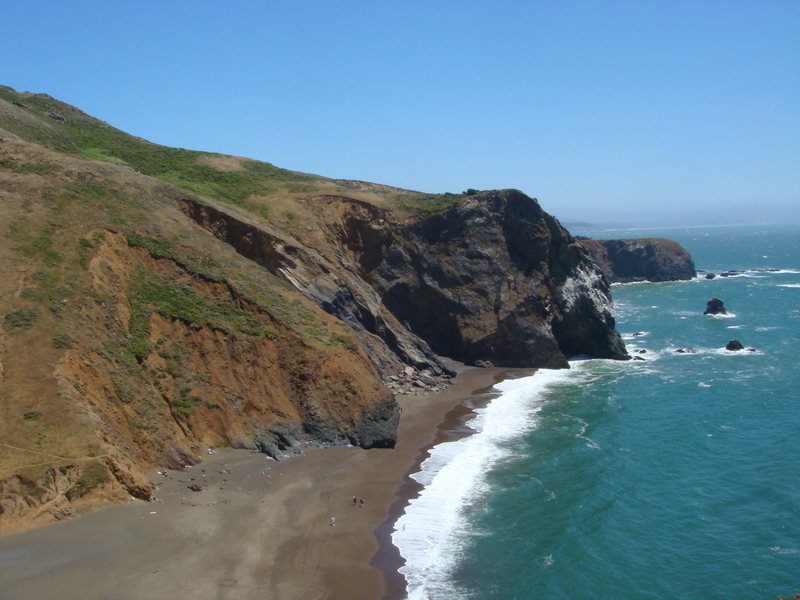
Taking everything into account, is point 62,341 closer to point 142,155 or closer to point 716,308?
point 142,155

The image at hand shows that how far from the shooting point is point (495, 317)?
58125mm

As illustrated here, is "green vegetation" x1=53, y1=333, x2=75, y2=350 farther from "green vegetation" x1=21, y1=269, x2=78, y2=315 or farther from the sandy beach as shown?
the sandy beach

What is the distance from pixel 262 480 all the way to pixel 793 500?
22.6m

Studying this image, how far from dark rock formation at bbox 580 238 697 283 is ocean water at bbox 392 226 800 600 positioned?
68.0 metres

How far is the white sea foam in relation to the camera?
23891 mm

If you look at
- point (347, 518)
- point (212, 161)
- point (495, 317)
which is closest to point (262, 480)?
point (347, 518)

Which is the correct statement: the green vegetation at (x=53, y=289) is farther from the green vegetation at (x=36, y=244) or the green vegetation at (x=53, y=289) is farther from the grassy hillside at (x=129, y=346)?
the green vegetation at (x=36, y=244)

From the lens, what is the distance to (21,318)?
29.3m

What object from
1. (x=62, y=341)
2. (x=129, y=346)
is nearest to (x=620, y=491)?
(x=129, y=346)

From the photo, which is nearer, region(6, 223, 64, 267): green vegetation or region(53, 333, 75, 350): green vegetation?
region(53, 333, 75, 350): green vegetation

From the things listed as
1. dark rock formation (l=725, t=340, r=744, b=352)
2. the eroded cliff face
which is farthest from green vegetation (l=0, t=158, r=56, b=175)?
dark rock formation (l=725, t=340, r=744, b=352)

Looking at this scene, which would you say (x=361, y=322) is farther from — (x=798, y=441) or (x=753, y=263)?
(x=753, y=263)

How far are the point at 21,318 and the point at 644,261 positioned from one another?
115 m

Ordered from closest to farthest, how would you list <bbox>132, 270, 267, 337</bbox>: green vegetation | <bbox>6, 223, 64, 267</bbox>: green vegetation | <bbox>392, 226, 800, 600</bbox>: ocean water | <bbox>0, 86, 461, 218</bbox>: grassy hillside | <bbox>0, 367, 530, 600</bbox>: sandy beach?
<bbox>0, 367, 530, 600</bbox>: sandy beach, <bbox>392, 226, 800, 600</bbox>: ocean water, <bbox>6, 223, 64, 267</bbox>: green vegetation, <bbox>132, 270, 267, 337</bbox>: green vegetation, <bbox>0, 86, 461, 218</bbox>: grassy hillside
